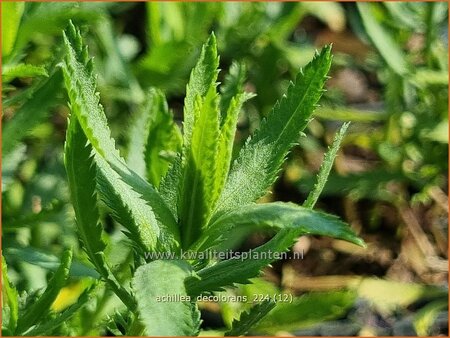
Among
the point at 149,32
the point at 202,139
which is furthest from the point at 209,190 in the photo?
the point at 149,32

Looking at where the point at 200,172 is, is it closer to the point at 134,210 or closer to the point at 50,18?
the point at 134,210

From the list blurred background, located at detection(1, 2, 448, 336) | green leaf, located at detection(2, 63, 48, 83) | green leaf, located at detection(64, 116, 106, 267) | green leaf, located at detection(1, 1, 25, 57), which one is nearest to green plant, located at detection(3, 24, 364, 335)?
green leaf, located at detection(64, 116, 106, 267)

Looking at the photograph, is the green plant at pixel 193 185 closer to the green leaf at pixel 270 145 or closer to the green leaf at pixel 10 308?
the green leaf at pixel 270 145

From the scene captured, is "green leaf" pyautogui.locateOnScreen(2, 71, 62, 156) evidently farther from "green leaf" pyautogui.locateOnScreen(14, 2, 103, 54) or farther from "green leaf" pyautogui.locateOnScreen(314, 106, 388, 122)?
"green leaf" pyautogui.locateOnScreen(314, 106, 388, 122)

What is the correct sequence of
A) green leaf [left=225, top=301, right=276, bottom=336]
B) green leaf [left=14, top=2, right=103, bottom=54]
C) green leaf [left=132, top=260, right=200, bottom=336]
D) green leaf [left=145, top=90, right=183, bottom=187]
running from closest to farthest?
green leaf [left=132, top=260, right=200, bottom=336] → green leaf [left=225, top=301, right=276, bottom=336] → green leaf [left=145, top=90, right=183, bottom=187] → green leaf [left=14, top=2, right=103, bottom=54]

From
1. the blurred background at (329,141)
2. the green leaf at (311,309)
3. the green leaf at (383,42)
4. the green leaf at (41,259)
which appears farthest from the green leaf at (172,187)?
the green leaf at (383,42)
